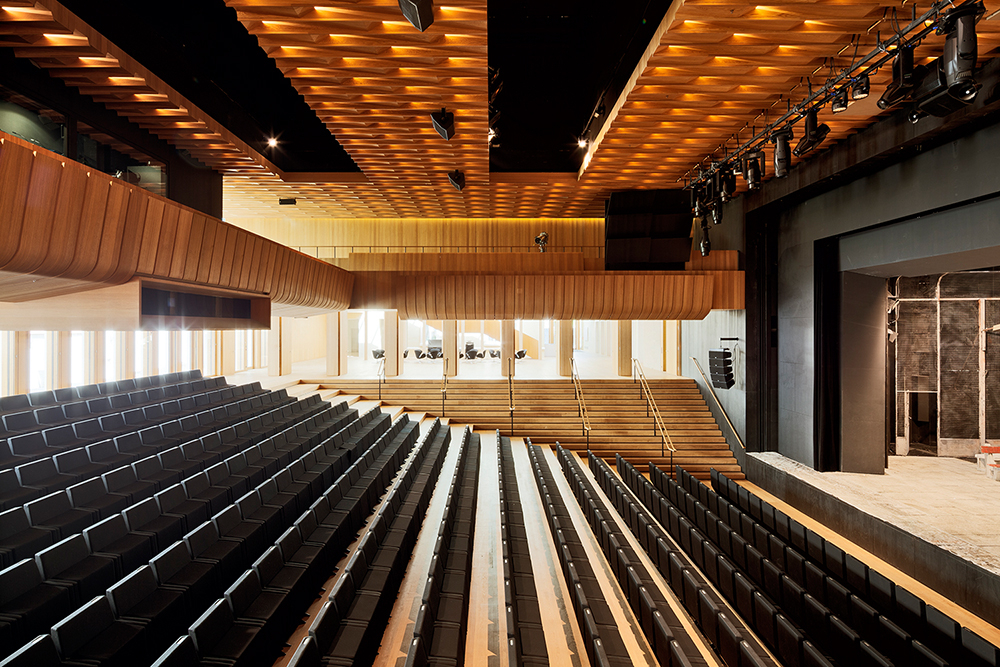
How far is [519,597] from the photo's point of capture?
2799 millimetres

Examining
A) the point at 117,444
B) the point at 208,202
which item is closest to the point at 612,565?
the point at 117,444

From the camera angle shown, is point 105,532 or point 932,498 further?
point 932,498

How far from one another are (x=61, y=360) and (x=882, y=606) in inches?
369

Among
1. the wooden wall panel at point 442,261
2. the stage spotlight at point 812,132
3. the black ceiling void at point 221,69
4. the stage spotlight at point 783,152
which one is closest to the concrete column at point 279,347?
the wooden wall panel at point 442,261

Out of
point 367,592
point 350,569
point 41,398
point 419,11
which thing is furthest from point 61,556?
point 41,398

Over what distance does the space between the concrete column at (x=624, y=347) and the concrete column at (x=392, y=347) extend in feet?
15.1

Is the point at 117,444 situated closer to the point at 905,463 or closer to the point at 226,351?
the point at 226,351

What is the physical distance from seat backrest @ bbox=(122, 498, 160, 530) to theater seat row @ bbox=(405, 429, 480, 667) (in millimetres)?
1767

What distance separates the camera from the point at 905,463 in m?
6.27

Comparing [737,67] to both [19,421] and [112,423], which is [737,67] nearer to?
[112,423]

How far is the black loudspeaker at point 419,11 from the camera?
2.31 metres

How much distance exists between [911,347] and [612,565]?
19.2 feet

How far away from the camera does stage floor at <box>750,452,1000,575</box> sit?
4066 mm

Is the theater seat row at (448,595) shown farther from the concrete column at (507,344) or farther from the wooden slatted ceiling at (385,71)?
the concrete column at (507,344)
